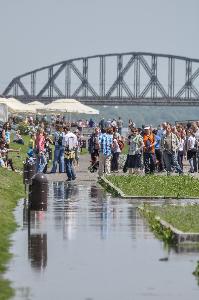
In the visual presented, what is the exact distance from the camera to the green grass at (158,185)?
114ft

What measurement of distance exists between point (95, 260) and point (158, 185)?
65.4 feet

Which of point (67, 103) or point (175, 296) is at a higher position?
point (67, 103)

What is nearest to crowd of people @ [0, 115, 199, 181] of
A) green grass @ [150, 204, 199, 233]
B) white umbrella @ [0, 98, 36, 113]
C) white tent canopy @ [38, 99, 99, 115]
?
green grass @ [150, 204, 199, 233]

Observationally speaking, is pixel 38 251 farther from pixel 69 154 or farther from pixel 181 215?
pixel 69 154

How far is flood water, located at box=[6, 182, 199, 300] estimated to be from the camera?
15508 millimetres

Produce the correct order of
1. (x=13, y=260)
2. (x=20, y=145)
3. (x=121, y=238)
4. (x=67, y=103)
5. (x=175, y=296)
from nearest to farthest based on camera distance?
(x=175, y=296), (x=13, y=260), (x=121, y=238), (x=20, y=145), (x=67, y=103)

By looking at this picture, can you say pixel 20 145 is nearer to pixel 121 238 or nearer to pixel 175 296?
pixel 121 238

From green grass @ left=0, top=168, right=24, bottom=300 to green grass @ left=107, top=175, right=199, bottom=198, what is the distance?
279cm

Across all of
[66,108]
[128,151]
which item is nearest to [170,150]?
[128,151]

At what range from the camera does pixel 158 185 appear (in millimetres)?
38406

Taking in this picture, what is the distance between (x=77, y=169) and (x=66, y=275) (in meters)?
37.7

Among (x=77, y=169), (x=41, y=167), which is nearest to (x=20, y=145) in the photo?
(x=77, y=169)

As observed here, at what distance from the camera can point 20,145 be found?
7312cm

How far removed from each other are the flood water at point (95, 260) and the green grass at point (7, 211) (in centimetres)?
14
